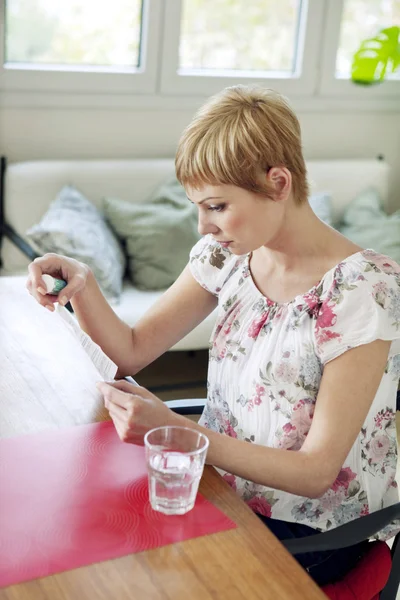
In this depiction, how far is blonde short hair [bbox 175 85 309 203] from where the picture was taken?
148 centimetres

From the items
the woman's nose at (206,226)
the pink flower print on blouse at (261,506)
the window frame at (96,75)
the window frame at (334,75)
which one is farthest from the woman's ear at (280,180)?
the window frame at (334,75)

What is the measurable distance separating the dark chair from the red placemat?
20cm

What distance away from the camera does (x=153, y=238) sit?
345 cm

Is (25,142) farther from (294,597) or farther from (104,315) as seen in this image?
(294,597)

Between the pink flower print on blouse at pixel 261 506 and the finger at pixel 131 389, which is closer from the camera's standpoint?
the finger at pixel 131 389

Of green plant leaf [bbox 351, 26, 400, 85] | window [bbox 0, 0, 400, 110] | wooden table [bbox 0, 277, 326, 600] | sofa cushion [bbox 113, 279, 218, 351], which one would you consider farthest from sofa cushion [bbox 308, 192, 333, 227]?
wooden table [bbox 0, 277, 326, 600]

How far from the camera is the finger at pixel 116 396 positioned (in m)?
1.31

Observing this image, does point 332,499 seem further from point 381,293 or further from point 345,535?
point 381,293

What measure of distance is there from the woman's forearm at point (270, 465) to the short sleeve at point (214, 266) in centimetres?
50

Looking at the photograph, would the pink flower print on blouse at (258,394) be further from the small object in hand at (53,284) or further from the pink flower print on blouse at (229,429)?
the small object in hand at (53,284)

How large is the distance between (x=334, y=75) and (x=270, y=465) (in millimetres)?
3271

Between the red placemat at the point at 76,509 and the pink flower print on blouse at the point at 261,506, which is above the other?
the red placemat at the point at 76,509

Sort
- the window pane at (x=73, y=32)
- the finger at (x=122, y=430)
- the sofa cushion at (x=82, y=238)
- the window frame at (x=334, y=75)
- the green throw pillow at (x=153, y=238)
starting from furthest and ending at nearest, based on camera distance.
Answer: the window frame at (x=334, y=75) < the window pane at (x=73, y=32) < the green throw pillow at (x=153, y=238) < the sofa cushion at (x=82, y=238) < the finger at (x=122, y=430)

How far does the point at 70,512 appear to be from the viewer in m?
1.19
